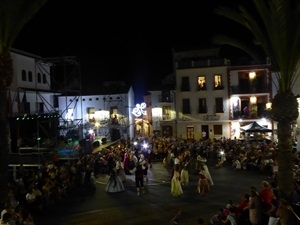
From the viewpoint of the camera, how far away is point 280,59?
10.8 meters

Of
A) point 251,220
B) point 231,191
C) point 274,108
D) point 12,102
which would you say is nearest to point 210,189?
point 231,191

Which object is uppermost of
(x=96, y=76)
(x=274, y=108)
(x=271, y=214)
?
(x=96, y=76)

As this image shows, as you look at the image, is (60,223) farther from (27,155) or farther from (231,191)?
(27,155)

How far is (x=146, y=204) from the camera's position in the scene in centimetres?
1515

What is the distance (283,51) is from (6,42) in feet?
29.0

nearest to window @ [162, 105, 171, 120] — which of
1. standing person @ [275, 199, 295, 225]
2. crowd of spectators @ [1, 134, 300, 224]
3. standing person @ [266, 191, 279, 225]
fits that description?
crowd of spectators @ [1, 134, 300, 224]

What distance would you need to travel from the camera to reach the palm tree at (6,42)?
11133 mm

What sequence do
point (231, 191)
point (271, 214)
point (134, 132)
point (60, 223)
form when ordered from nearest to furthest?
point (271, 214)
point (60, 223)
point (231, 191)
point (134, 132)

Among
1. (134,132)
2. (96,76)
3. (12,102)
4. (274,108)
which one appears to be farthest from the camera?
(96,76)

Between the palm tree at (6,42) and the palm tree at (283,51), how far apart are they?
682cm

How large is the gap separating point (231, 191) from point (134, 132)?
30090 millimetres

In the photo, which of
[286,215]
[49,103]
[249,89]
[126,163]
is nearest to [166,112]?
[249,89]

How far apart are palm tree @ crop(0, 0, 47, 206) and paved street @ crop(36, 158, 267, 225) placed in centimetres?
316

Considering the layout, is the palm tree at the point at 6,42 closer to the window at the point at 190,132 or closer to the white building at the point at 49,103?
the white building at the point at 49,103
